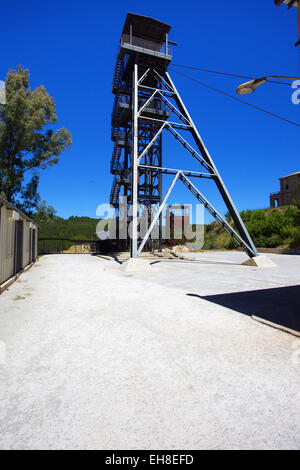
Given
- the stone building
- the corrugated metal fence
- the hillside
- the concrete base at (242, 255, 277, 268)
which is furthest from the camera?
the stone building

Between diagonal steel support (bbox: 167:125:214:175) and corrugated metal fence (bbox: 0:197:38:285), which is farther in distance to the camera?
diagonal steel support (bbox: 167:125:214:175)

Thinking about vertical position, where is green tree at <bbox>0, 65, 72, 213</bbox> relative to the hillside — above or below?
above

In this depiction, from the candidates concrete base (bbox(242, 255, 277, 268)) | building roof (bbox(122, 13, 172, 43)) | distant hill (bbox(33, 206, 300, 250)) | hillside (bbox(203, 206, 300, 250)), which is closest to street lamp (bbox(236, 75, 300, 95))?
concrete base (bbox(242, 255, 277, 268))

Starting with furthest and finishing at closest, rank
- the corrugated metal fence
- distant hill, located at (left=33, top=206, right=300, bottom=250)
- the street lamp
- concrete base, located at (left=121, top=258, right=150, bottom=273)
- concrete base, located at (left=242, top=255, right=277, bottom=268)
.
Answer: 1. distant hill, located at (left=33, top=206, right=300, bottom=250)
2. concrete base, located at (left=242, top=255, right=277, bottom=268)
3. concrete base, located at (left=121, top=258, right=150, bottom=273)
4. the corrugated metal fence
5. the street lamp

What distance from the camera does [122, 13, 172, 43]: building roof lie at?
53.6 ft

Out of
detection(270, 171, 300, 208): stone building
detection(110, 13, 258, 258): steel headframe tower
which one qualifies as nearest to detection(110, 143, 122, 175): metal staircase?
detection(110, 13, 258, 258): steel headframe tower

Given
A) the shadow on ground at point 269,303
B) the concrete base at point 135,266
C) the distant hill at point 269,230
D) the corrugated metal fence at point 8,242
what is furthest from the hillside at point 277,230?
the corrugated metal fence at point 8,242

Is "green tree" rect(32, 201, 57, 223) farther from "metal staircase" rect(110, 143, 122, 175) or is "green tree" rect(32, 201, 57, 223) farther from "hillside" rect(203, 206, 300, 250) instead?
"hillside" rect(203, 206, 300, 250)

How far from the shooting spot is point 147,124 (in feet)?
69.1

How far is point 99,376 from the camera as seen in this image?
8.04 ft

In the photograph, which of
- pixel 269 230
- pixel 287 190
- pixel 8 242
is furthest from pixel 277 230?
pixel 287 190

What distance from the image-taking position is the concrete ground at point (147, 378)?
1692 mm

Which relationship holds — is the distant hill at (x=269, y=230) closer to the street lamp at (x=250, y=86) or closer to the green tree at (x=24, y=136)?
the green tree at (x=24, y=136)

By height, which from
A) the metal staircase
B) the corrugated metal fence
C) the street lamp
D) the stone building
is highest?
the stone building
